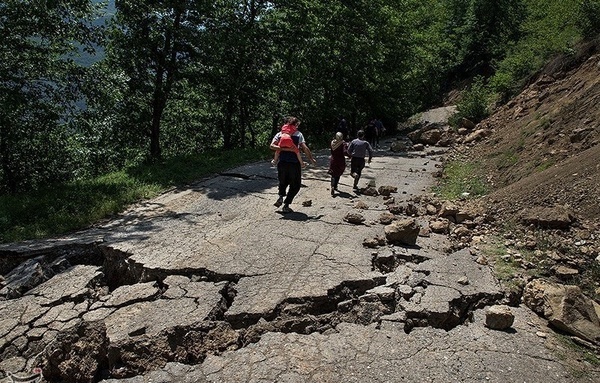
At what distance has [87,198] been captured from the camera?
9.43 metres

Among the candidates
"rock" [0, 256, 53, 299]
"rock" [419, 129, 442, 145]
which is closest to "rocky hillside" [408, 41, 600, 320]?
A: "rock" [419, 129, 442, 145]

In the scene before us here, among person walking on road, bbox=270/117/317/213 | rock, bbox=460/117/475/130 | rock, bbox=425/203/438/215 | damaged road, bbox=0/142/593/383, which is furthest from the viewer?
rock, bbox=460/117/475/130

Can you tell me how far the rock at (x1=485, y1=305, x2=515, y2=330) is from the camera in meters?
4.11

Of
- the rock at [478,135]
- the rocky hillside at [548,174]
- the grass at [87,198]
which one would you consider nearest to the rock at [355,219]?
the rocky hillside at [548,174]

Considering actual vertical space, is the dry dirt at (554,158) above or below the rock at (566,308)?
above

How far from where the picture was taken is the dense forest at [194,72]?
34.8ft

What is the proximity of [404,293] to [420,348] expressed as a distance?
872 millimetres

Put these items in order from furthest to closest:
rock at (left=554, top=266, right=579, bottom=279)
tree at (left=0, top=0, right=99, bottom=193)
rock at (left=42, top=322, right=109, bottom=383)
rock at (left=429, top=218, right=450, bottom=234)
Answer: tree at (left=0, top=0, right=99, bottom=193)
rock at (left=429, top=218, right=450, bottom=234)
rock at (left=554, top=266, right=579, bottom=279)
rock at (left=42, top=322, right=109, bottom=383)

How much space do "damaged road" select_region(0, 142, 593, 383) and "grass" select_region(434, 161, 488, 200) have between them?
3273 millimetres

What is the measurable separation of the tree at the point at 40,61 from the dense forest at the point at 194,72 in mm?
26

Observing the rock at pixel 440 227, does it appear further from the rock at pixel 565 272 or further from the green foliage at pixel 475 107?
the green foliage at pixel 475 107

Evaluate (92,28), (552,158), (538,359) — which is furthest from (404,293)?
(92,28)

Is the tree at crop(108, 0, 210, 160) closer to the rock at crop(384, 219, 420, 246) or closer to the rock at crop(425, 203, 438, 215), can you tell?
the rock at crop(425, 203, 438, 215)

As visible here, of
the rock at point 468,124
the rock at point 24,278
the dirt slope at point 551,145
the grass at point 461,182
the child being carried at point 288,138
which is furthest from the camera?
the rock at point 468,124
